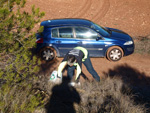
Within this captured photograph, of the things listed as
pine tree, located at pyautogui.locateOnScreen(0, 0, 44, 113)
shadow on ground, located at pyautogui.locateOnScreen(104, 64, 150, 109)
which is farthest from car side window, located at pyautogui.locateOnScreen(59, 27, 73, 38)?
pine tree, located at pyautogui.locateOnScreen(0, 0, 44, 113)

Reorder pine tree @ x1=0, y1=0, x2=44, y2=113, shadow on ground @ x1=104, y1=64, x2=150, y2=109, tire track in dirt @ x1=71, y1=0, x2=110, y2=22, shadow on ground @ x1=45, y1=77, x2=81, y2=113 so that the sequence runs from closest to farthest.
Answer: pine tree @ x1=0, y1=0, x2=44, y2=113
shadow on ground @ x1=45, y1=77, x2=81, y2=113
shadow on ground @ x1=104, y1=64, x2=150, y2=109
tire track in dirt @ x1=71, y1=0, x2=110, y2=22

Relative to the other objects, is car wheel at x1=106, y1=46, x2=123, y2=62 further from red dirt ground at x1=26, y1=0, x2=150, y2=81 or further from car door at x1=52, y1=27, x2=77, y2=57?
red dirt ground at x1=26, y1=0, x2=150, y2=81

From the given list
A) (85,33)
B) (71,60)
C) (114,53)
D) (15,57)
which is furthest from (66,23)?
(15,57)

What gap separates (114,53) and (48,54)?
2.90 m

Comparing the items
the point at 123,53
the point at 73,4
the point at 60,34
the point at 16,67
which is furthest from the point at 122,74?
the point at 73,4

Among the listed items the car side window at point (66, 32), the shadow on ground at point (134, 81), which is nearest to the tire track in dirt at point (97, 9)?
the car side window at point (66, 32)

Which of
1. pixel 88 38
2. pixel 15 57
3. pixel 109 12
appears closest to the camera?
pixel 15 57

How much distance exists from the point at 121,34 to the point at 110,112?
484cm

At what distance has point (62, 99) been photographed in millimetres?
5406

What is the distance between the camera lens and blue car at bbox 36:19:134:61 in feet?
24.5

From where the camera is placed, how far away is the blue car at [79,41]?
7469 millimetres

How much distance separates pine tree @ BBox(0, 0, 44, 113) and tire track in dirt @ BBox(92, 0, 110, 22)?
1036cm

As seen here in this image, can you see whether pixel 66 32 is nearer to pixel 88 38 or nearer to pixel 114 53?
pixel 88 38

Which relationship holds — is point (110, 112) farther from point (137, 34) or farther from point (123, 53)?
point (137, 34)
